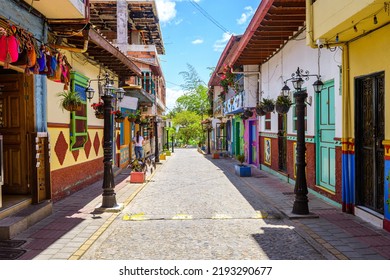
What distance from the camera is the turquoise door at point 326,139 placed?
866 centimetres

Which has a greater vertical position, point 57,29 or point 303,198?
point 57,29

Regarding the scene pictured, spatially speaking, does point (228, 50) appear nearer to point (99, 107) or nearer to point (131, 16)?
point (131, 16)

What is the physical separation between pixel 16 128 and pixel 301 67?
7546 millimetres

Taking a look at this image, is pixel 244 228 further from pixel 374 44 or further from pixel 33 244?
pixel 374 44

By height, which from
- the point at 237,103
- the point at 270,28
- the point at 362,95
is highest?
the point at 270,28

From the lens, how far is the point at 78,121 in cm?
1080

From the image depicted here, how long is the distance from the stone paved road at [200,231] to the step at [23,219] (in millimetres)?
1390

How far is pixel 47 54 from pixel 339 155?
6191 mm

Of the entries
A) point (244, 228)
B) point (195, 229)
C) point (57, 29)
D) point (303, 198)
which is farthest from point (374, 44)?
point (57, 29)

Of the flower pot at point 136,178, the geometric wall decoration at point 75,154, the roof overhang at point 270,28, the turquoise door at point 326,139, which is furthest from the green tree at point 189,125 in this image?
the turquoise door at point 326,139

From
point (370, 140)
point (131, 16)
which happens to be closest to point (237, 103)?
point (131, 16)

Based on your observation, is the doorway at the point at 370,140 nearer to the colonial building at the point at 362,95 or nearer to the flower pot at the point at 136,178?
the colonial building at the point at 362,95

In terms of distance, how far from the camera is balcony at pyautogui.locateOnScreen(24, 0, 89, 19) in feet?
23.0
